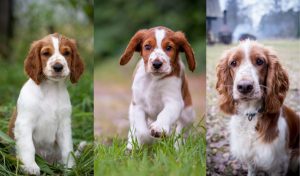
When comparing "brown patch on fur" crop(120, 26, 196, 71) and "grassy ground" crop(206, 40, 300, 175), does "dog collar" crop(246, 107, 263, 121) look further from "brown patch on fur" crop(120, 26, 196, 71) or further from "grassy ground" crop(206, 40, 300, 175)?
"brown patch on fur" crop(120, 26, 196, 71)

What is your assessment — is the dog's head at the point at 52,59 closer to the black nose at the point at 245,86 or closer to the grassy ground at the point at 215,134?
the grassy ground at the point at 215,134

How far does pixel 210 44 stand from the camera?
4.85 m

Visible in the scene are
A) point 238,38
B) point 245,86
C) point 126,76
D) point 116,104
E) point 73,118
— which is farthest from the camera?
point 116,104

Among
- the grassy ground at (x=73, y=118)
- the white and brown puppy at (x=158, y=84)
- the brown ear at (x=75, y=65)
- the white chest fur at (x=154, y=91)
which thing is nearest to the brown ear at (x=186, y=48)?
the white and brown puppy at (x=158, y=84)

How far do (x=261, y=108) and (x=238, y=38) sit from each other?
0.56m

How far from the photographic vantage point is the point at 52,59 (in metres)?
4.70

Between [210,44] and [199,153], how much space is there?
0.85 meters

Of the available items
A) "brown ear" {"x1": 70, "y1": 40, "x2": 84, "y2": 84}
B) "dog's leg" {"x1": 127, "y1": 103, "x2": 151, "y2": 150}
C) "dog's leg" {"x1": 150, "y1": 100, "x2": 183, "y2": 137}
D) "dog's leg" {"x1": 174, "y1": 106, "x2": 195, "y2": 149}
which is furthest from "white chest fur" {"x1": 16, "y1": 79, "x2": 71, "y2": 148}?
"dog's leg" {"x1": 174, "y1": 106, "x2": 195, "y2": 149}

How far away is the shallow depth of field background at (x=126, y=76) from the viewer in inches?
183

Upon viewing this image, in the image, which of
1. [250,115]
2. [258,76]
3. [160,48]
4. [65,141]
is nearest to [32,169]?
[65,141]

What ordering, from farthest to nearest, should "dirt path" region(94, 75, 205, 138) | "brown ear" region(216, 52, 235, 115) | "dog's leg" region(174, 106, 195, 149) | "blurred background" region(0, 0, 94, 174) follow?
"blurred background" region(0, 0, 94, 174) < "dirt path" region(94, 75, 205, 138) < "dog's leg" region(174, 106, 195, 149) < "brown ear" region(216, 52, 235, 115)

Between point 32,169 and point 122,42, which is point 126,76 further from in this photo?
point 32,169

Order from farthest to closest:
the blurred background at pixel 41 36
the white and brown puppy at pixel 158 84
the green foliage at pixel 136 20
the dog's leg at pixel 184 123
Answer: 1. the green foliage at pixel 136 20
2. the blurred background at pixel 41 36
3. the dog's leg at pixel 184 123
4. the white and brown puppy at pixel 158 84

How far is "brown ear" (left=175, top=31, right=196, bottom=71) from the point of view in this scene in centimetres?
469
